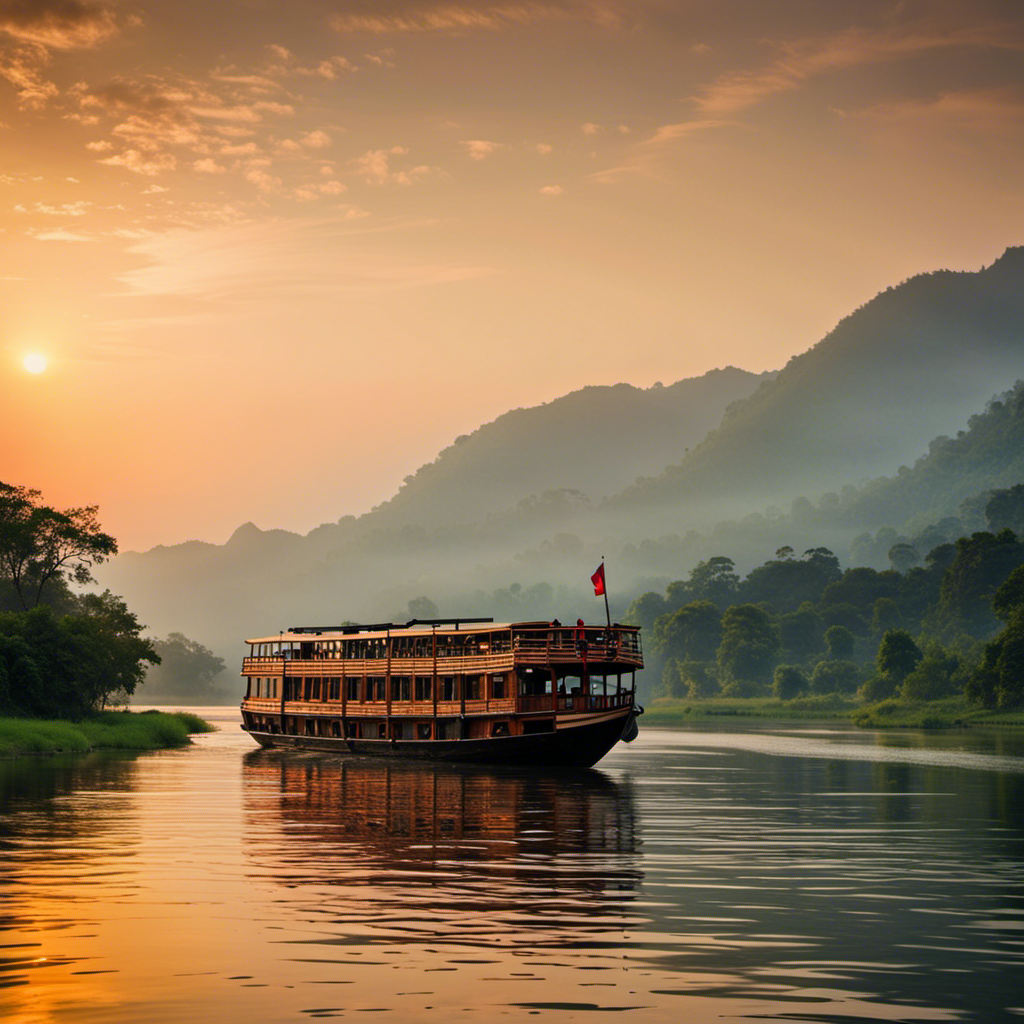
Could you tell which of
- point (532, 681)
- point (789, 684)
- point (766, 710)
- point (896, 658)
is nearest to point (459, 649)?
point (532, 681)

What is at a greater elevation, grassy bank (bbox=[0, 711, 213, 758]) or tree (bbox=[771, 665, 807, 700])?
grassy bank (bbox=[0, 711, 213, 758])

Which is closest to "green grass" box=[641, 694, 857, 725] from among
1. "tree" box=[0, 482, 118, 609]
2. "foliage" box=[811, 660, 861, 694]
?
"foliage" box=[811, 660, 861, 694]

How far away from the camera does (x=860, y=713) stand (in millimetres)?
148625

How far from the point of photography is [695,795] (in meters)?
47.3

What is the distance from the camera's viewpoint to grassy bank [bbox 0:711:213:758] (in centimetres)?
6625

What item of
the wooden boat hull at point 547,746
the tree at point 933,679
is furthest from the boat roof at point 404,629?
the tree at point 933,679

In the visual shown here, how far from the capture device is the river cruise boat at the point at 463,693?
189ft

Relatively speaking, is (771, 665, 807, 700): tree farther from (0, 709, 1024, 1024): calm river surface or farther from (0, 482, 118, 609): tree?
(0, 709, 1024, 1024): calm river surface

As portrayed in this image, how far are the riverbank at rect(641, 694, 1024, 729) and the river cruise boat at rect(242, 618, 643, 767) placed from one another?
76232 millimetres

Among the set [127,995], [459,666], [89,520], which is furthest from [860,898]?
[89,520]

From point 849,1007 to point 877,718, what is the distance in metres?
130

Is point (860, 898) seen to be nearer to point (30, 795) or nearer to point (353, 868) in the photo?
point (353, 868)

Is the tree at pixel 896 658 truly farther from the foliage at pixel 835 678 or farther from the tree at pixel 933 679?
the foliage at pixel 835 678

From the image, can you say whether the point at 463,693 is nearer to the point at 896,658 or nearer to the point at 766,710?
the point at 896,658
